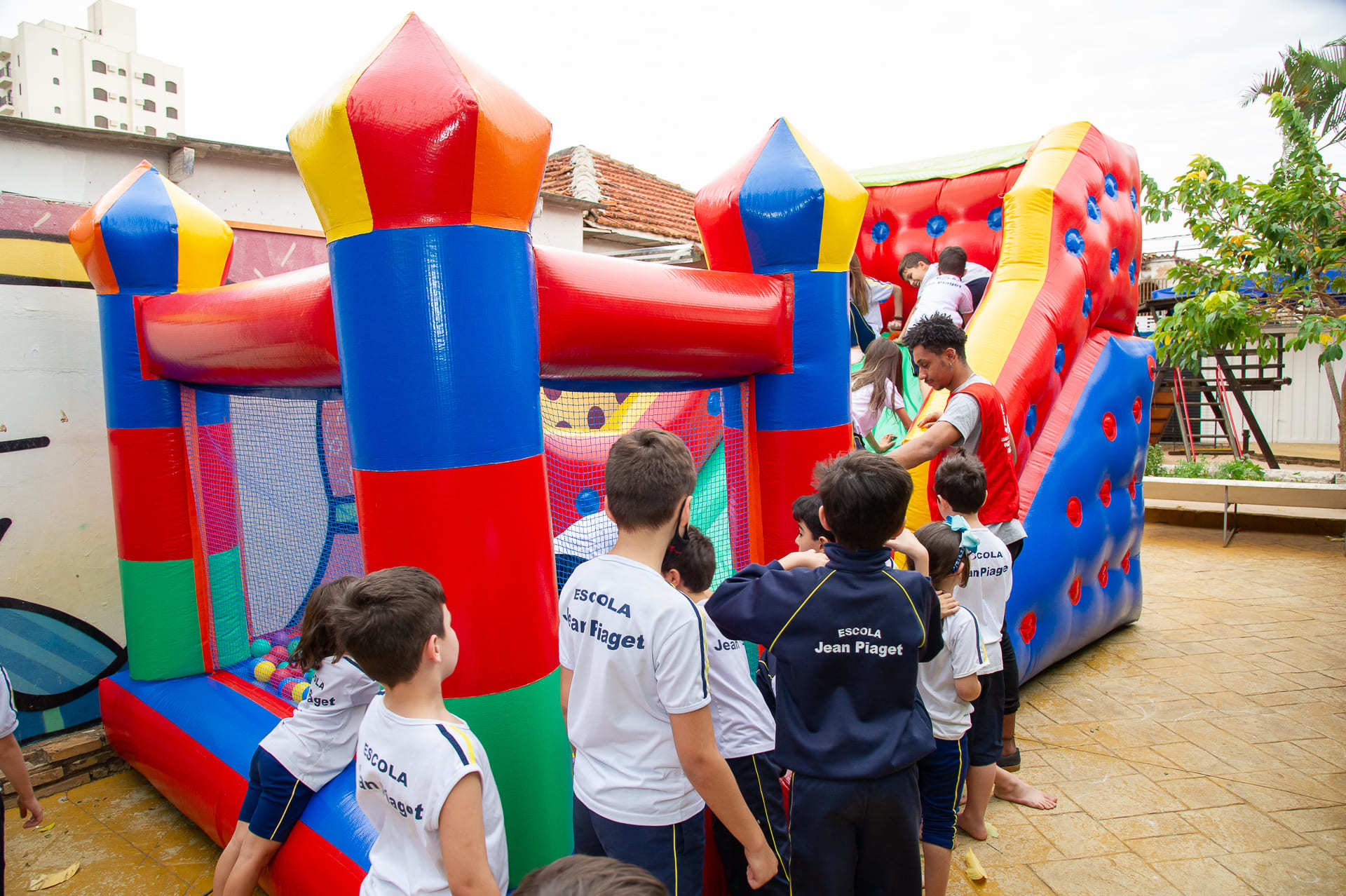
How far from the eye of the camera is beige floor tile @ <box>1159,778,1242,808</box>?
3.05 metres

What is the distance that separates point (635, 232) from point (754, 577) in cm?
827

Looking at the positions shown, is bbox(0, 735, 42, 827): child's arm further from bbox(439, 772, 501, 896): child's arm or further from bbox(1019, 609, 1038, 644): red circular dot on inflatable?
bbox(1019, 609, 1038, 644): red circular dot on inflatable

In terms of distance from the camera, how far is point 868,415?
420 cm

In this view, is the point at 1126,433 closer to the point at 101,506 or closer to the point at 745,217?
the point at 745,217

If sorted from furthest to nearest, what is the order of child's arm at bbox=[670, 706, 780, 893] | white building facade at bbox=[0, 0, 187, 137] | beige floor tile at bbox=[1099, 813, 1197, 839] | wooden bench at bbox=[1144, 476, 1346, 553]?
white building facade at bbox=[0, 0, 187, 137] < wooden bench at bbox=[1144, 476, 1346, 553] < beige floor tile at bbox=[1099, 813, 1197, 839] < child's arm at bbox=[670, 706, 780, 893]

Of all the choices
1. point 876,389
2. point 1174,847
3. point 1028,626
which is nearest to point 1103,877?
point 1174,847

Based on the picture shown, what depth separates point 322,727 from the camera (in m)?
2.23

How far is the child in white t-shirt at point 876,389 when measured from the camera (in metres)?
4.14

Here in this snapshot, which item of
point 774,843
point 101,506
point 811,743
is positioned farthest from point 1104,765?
point 101,506

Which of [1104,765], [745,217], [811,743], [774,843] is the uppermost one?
[745,217]

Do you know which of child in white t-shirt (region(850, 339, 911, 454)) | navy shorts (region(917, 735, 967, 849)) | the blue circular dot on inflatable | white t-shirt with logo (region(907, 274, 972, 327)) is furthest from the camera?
white t-shirt with logo (region(907, 274, 972, 327))

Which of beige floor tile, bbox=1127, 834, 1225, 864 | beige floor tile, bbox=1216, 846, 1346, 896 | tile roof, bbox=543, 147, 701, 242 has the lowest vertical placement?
beige floor tile, bbox=1216, 846, 1346, 896

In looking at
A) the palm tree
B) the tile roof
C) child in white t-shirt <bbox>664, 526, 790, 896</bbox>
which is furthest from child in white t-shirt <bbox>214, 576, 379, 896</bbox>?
the palm tree

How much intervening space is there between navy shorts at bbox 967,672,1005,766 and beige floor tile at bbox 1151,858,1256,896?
2.03 feet
